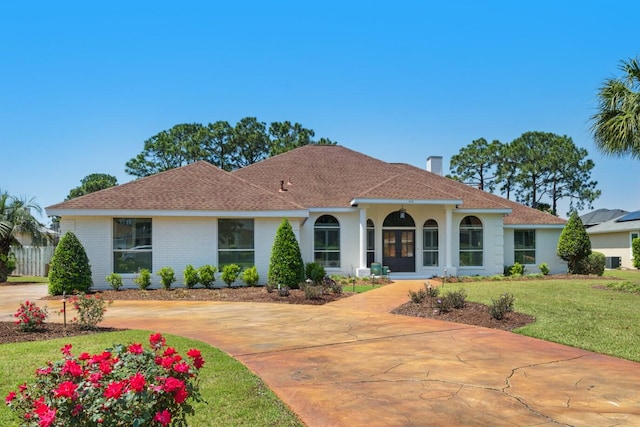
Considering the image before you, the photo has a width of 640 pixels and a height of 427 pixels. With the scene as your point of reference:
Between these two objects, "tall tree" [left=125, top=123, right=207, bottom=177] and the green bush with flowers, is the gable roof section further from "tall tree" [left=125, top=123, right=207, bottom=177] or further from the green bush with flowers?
"tall tree" [left=125, top=123, right=207, bottom=177]

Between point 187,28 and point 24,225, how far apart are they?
1571 cm

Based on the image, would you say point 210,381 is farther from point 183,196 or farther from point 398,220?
point 398,220

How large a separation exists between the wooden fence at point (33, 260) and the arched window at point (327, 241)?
17.3 m

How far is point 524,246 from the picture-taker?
23.0 meters

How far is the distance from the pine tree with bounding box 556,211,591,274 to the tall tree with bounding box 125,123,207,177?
3488 centimetres

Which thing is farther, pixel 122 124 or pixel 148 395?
pixel 122 124

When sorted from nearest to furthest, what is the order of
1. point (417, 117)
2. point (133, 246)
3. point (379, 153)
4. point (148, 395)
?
1. point (148, 395)
2. point (133, 246)
3. point (417, 117)
4. point (379, 153)

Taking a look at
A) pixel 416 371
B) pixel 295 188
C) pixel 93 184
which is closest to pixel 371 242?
pixel 295 188

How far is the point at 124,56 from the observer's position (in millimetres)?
15039

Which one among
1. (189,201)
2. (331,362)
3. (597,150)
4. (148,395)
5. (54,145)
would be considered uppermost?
(54,145)

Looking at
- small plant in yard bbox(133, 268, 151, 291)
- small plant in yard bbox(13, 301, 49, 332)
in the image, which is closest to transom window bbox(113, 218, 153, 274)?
small plant in yard bbox(133, 268, 151, 291)

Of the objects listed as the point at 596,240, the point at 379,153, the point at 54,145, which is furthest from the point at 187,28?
the point at 596,240

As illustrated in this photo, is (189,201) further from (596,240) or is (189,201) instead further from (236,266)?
(596,240)

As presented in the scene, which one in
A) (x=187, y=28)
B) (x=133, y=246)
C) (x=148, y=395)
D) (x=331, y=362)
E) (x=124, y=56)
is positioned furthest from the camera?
(x=133, y=246)
